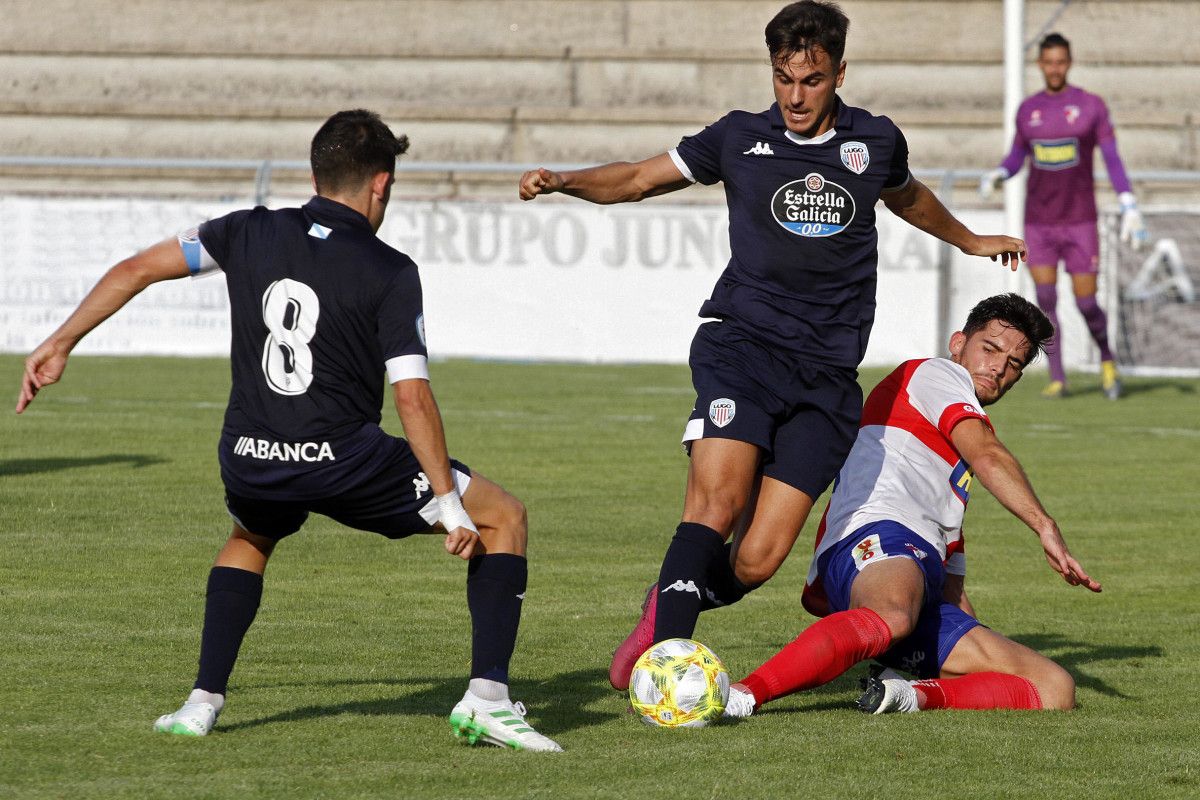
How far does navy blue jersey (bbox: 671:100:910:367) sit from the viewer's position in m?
5.79

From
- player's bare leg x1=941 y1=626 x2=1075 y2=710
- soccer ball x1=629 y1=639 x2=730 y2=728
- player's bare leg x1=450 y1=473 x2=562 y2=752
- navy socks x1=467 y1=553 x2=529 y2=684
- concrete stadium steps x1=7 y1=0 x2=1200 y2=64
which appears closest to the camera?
player's bare leg x1=450 y1=473 x2=562 y2=752

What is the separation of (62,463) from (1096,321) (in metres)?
9.02

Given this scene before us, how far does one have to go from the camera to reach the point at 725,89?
2584 cm

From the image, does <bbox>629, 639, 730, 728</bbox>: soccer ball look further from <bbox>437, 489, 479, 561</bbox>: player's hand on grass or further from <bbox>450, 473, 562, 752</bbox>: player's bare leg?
<bbox>437, 489, 479, 561</bbox>: player's hand on grass

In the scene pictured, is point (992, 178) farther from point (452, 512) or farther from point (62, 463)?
point (452, 512)

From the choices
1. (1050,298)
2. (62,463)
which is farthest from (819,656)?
(1050,298)

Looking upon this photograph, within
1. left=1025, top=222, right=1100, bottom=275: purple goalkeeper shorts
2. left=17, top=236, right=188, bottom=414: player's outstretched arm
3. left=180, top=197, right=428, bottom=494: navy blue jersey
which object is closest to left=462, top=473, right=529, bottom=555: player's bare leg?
→ left=180, top=197, right=428, bottom=494: navy blue jersey

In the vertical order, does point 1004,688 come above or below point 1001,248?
below

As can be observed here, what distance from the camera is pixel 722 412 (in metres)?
5.59

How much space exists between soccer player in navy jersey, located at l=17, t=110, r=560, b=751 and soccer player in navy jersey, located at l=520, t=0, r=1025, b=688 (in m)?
0.81

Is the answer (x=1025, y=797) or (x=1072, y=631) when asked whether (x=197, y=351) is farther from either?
(x=1025, y=797)

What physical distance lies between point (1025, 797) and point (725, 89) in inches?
867

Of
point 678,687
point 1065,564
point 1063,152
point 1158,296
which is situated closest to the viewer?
point 678,687

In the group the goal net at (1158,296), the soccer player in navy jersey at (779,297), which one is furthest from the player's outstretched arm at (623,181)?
the goal net at (1158,296)
